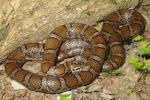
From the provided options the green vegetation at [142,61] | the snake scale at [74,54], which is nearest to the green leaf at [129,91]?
the green vegetation at [142,61]

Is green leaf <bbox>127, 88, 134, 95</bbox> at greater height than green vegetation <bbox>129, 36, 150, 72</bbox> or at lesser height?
lesser

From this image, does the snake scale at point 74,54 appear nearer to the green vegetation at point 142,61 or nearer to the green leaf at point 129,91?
the green vegetation at point 142,61

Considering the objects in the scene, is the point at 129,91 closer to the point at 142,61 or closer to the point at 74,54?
the point at 142,61

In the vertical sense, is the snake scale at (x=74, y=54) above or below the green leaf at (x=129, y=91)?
above

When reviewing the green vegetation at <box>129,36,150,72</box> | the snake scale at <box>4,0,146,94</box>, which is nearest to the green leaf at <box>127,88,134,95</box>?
the green vegetation at <box>129,36,150,72</box>

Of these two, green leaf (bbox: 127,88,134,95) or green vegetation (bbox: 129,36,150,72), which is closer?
green vegetation (bbox: 129,36,150,72)

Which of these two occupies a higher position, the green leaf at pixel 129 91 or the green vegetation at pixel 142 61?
the green vegetation at pixel 142 61

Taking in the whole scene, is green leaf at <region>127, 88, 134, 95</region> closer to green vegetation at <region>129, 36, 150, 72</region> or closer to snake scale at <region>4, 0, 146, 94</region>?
green vegetation at <region>129, 36, 150, 72</region>

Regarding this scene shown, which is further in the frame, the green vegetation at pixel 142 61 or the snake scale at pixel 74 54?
the snake scale at pixel 74 54

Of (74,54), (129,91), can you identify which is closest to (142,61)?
(129,91)
